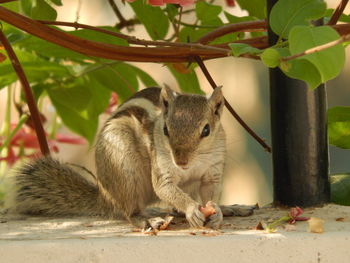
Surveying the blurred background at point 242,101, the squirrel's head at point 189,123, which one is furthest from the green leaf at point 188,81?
the blurred background at point 242,101

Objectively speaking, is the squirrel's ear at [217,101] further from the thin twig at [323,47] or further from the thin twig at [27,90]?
the thin twig at [323,47]

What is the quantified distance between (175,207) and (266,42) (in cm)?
34

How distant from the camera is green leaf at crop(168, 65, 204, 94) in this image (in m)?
1.40

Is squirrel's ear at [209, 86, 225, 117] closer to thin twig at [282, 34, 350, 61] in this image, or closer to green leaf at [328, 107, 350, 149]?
green leaf at [328, 107, 350, 149]

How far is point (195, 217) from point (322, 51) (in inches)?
20.0

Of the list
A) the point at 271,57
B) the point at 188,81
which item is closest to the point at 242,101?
the point at 188,81

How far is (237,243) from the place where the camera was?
3.11ft


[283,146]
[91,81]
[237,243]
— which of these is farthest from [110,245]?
[91,81]

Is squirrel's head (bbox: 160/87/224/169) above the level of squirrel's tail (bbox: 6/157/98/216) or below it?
above

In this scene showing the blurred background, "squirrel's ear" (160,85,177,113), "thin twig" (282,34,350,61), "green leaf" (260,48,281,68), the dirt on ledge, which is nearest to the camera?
"thin twig" (282,34,350,61)

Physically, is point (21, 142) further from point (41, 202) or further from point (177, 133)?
point (177, 133)

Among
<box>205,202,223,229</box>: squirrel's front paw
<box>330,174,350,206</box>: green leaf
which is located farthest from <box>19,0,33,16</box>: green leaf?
<box>330,174,350,206</box>: green leaf

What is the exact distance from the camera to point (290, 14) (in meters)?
0.94

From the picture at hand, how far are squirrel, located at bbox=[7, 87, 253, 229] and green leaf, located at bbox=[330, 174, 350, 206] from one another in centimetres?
15
